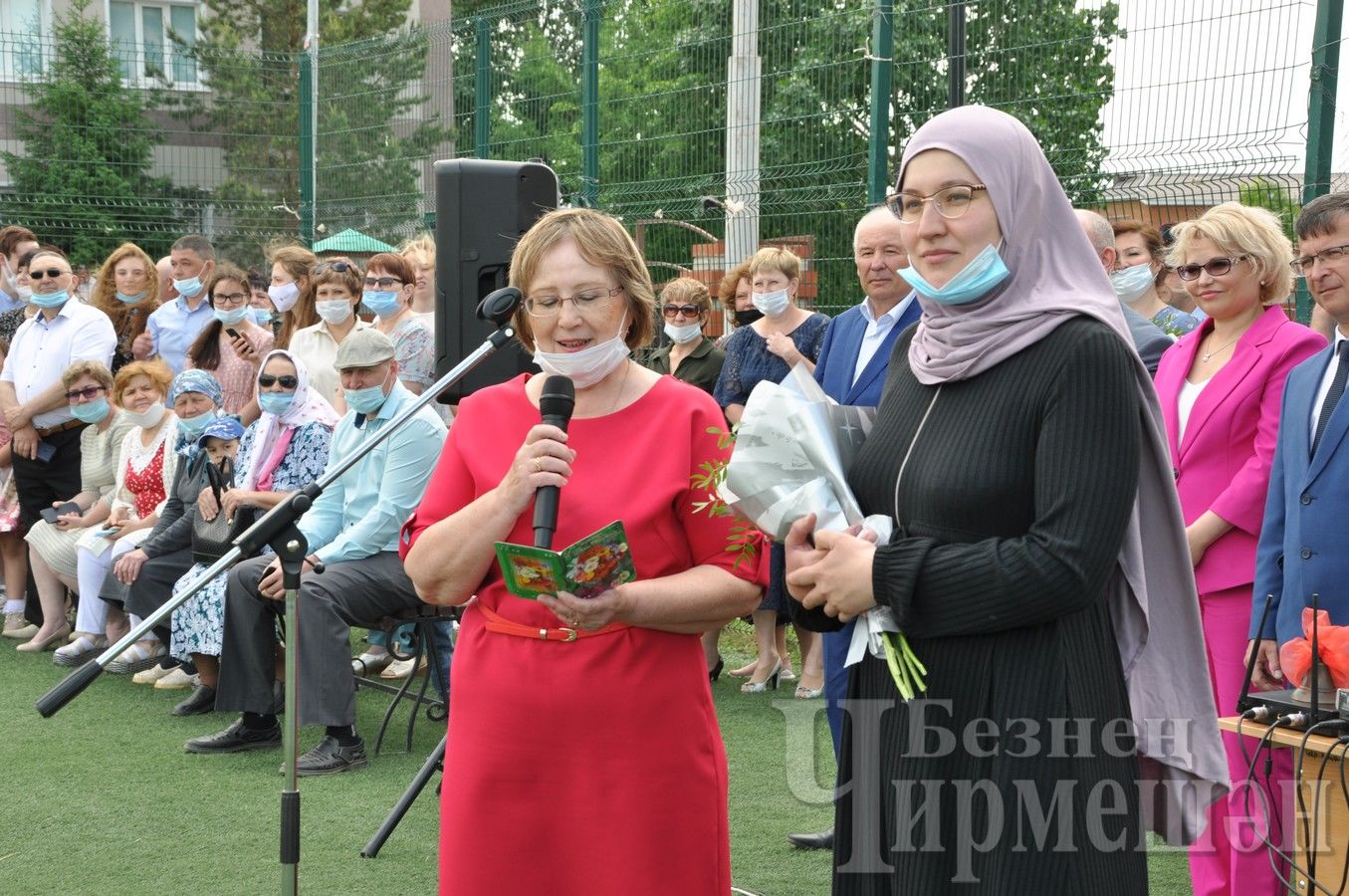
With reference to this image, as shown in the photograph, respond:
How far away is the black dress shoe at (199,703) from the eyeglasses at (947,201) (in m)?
6.13

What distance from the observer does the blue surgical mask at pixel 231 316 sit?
9.72 metres

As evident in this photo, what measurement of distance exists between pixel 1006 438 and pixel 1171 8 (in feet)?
15.1

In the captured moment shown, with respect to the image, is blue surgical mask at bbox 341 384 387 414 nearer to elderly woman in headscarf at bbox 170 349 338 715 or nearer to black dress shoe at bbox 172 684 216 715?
elderly woman in headscarf at bbox 170 349 338 715

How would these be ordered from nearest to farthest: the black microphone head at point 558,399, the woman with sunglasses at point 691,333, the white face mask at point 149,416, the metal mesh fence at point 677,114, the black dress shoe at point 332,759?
1. the black microphone head at point 558,399
2. the metal mesh fence at point 677,114
3. the black dress shoe at point 332,759
4. the woman with sunglasses at point 691,333
5. the white face mask at point 149,416

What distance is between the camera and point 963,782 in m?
2.47

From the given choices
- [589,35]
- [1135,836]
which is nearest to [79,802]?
[1135,836]

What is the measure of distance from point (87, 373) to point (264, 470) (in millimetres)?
2416

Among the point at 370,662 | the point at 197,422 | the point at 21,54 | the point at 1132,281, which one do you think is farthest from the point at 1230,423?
the point at 21,54

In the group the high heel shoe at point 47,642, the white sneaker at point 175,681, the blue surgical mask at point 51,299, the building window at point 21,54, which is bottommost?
the high heel shoe at point 47,642

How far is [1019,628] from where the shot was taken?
7.90 feet

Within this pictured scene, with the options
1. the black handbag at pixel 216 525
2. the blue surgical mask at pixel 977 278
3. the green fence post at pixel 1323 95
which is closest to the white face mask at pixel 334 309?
the black handbag at pixel 216 525

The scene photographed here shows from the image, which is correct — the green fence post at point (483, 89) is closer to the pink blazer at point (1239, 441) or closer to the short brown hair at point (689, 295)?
the short brown hair at point (689, 295)

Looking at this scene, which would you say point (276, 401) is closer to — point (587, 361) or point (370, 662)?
point (370, 662)

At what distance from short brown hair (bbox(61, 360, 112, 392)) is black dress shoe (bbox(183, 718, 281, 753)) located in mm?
3274
